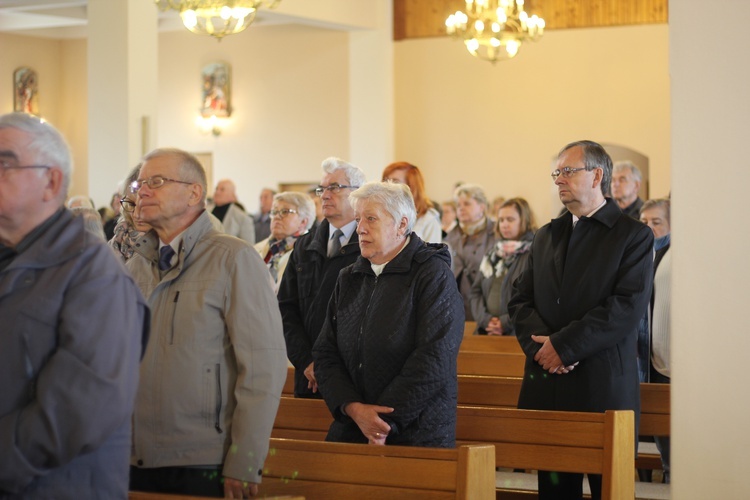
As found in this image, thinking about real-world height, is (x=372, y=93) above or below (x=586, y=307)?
above

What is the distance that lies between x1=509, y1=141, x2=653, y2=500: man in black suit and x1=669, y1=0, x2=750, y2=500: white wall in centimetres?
99

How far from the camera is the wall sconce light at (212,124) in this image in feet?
57.8

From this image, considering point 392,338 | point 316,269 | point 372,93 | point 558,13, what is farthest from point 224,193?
point 392,338

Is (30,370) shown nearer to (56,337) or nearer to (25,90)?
(56,337)

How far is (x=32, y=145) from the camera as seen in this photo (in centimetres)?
229

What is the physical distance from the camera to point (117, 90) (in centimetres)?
1134

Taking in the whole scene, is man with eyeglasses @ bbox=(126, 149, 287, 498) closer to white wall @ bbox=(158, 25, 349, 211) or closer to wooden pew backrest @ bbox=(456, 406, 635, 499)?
wooden pew backrest @ bbox=(456, 406, 635, 499)

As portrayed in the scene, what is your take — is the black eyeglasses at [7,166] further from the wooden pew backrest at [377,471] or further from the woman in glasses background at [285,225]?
the woman in glasses background at [285,225]

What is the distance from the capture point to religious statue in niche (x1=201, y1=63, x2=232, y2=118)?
57.2 ft

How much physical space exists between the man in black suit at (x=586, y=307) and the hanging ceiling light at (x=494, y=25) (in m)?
7.58

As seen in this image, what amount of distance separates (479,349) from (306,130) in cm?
1140

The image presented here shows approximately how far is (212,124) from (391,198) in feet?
46.4

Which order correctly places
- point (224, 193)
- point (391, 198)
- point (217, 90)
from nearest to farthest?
point (391, 198) < point (224, 193) < point (217, 90)

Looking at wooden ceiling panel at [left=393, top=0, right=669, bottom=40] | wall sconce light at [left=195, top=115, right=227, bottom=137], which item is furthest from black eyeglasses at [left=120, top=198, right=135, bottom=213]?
wall sconce light at [left=195, top=115, right=227, bottom=137]
